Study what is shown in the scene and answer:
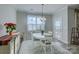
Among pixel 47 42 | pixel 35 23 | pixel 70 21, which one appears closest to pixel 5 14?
pixel 35 23

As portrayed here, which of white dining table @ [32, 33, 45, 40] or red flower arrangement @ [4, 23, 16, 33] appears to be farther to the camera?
white dining table @ [32, 33, 45, 40]

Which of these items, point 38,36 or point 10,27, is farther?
point 38,36

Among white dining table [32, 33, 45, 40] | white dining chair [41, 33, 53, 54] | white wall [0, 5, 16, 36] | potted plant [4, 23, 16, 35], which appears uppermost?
white wall [0, 5, 16, 36]

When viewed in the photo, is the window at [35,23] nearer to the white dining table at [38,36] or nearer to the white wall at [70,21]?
the white dining table at [38,36]

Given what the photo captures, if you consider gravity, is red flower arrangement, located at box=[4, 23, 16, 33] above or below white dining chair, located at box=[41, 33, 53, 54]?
above

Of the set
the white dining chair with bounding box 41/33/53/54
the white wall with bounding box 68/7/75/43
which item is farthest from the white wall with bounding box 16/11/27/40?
the white wall with bounding box 68/7/75/43

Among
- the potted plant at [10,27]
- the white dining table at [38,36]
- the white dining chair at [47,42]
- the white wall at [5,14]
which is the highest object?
the white wall at [5,14]

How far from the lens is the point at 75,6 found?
73.6 inches

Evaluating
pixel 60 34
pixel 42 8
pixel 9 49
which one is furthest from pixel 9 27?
pixel 60 34

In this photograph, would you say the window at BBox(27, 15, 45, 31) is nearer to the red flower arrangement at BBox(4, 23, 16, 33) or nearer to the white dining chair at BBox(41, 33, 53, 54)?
the white dining chair at BBox(41, 33, 53, 54)

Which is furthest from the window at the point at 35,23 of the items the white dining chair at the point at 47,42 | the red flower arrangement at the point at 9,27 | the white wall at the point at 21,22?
the red flower arrangement at the point at 9,27

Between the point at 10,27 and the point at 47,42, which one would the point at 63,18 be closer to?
the point at 47,42

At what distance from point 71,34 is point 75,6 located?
0.47 meters
